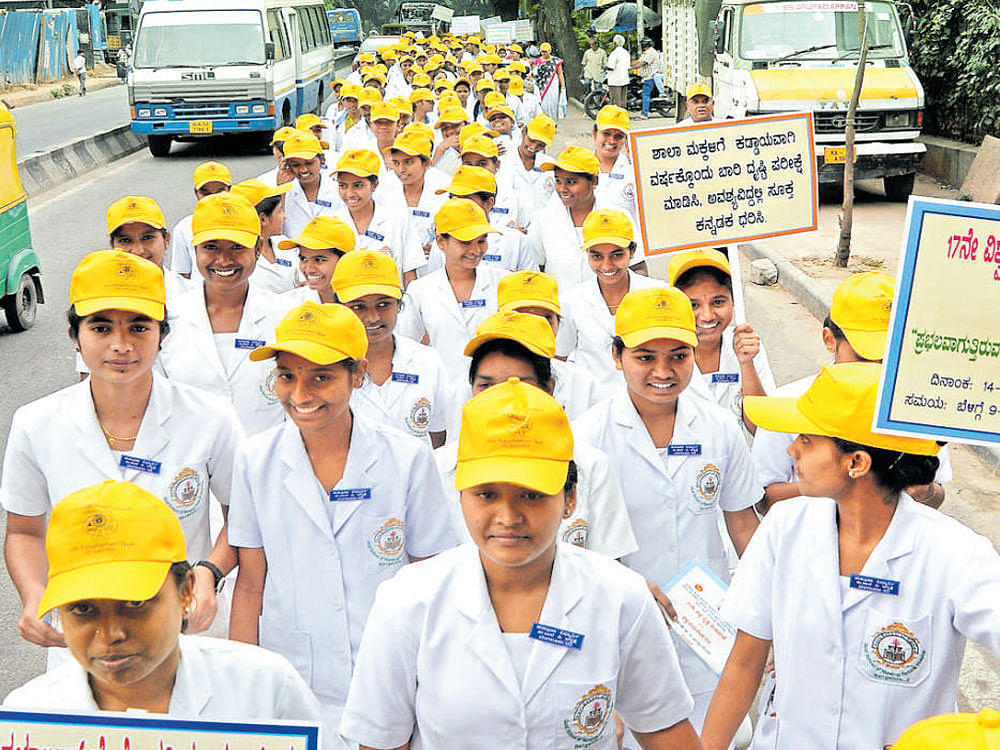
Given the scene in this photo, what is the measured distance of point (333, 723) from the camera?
12.7 ft

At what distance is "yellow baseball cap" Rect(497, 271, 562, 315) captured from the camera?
5.21m

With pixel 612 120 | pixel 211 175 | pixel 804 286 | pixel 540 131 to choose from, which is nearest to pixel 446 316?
pixel 211 175

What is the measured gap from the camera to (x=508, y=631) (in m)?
2.76

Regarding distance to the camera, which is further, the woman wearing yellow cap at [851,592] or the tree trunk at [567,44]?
the tree trunk at [567,44]

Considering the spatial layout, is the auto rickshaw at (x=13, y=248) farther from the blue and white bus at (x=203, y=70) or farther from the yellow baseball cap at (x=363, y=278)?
the blue and white bus at (x=203, y=70)

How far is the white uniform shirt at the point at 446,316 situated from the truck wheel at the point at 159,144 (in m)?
18.4

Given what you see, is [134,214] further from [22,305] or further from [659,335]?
[22,305]

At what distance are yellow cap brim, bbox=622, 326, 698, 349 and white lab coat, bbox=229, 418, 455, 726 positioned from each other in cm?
87

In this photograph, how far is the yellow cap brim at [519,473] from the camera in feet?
8.79

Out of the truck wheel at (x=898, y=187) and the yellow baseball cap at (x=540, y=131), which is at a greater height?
the yellow baseball cap at (x=540, y=131)

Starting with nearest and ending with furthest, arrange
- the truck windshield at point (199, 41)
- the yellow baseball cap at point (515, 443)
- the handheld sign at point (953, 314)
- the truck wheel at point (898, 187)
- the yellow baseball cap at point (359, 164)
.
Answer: the yellow baseball cap at point (515, 443) → the handheld sign at point (953, 314) → the yellow baseball cap at point (359, 164) → the truck wheel at point (898, 187) → the truck windshield at point (199, 41)

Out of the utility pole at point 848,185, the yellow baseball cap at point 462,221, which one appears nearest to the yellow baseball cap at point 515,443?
the yellow baseball cap at point 462,221

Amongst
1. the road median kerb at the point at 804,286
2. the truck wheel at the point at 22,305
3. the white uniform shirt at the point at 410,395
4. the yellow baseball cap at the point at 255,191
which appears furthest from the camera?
the road median kerb at the point at 804,286

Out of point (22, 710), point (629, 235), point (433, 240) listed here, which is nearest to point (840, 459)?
point (22, 710)
